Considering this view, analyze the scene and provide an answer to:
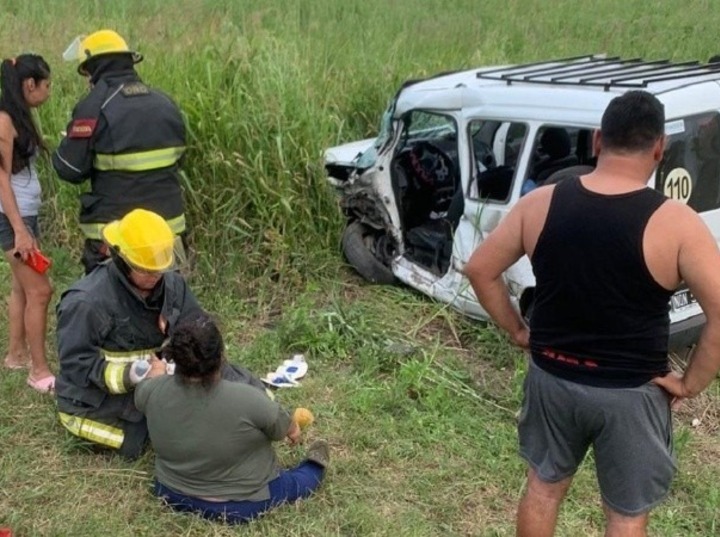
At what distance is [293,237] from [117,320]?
8.00ft

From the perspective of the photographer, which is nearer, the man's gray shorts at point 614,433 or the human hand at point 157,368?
the man's gray shorts at point 614,433

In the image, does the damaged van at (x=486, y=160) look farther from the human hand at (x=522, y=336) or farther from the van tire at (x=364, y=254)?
the human hand at (x=522, y=336)

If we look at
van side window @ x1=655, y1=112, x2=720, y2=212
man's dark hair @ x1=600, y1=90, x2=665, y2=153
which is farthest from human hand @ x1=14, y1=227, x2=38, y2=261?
van side window @ x1=655, y1=112, x2=720, y2=212

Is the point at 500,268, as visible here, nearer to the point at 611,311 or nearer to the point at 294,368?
the point at 611,311

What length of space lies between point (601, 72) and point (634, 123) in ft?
10.2

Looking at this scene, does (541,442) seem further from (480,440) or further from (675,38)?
(675,38)

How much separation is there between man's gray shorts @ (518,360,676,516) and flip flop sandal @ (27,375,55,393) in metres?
2.81

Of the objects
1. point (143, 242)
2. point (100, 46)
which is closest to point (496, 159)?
point (100, 46)

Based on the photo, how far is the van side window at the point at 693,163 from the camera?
15.3 feet

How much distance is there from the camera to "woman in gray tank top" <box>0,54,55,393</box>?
4.42 meters

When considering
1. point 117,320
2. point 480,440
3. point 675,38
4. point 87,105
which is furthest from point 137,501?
point 675,38

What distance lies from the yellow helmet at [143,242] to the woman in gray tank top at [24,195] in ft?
3.07

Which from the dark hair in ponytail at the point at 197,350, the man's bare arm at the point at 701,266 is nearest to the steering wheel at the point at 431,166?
the dark hair in ponytail at the point at 197,350

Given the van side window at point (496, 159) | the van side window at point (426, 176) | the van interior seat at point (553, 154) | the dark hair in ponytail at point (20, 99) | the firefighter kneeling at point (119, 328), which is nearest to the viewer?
the firefighter kneeling at point (119, 328)
